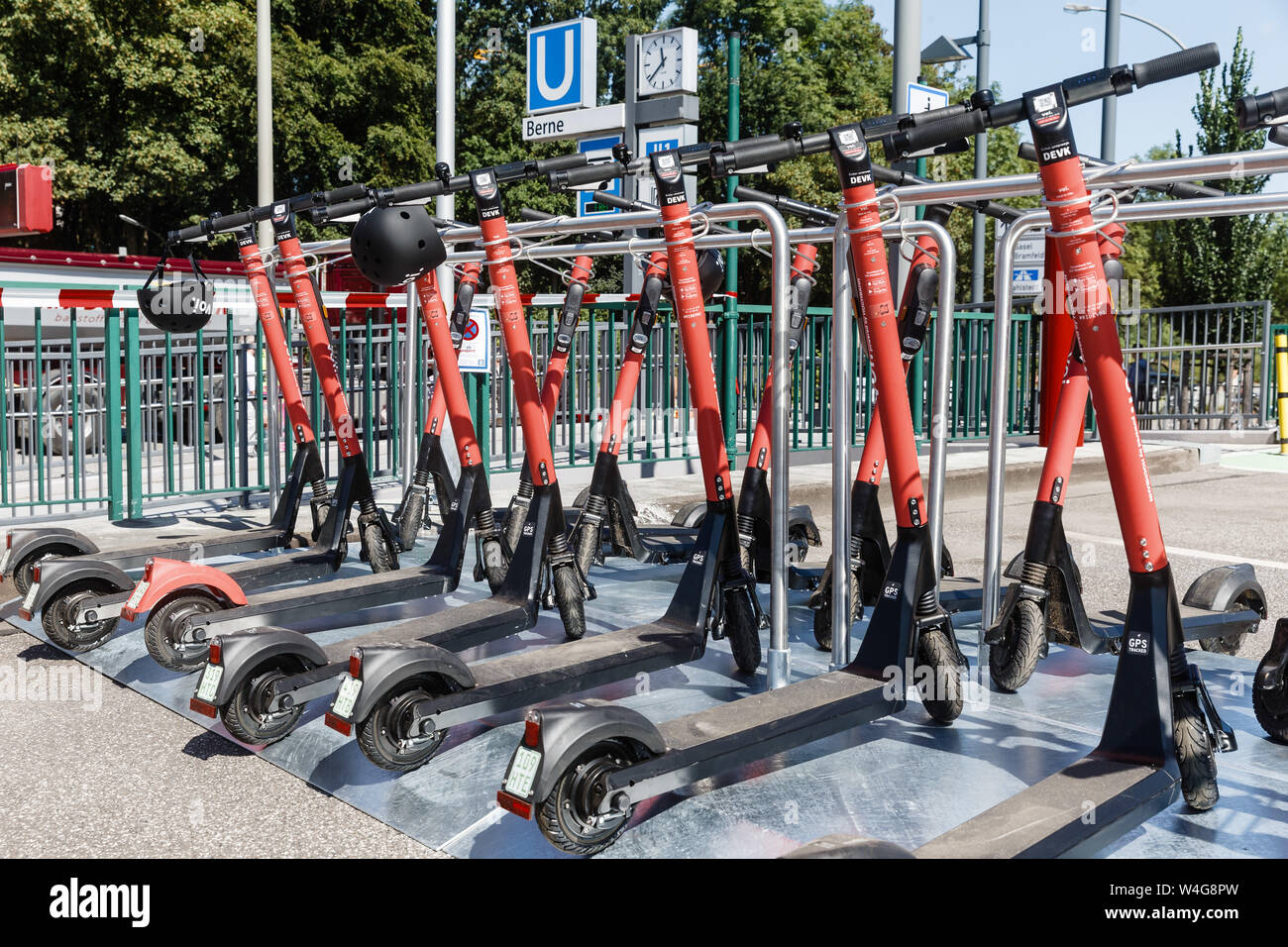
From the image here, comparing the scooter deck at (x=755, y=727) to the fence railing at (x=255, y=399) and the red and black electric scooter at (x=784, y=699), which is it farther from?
the fence railing at (x=255, y=399)

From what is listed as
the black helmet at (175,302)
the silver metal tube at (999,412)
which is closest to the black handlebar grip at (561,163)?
the silver metal tube at (999,412)

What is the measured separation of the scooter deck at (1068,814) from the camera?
2.54 metres

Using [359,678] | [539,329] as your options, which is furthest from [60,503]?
[359,678]

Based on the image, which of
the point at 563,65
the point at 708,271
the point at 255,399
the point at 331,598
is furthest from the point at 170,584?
the point at 563,65

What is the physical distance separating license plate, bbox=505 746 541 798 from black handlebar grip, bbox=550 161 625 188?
250 cm

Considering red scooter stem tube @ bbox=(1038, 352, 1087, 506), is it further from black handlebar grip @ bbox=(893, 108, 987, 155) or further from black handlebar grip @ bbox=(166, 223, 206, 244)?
black handlebar grip @ bbox=(166, 223, 206, 244)

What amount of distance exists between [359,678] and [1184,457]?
1246cm

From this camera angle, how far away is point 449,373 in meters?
5.53

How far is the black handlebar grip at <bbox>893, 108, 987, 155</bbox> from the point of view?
337 centimetres

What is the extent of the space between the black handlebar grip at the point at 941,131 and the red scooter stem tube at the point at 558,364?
3.30 m

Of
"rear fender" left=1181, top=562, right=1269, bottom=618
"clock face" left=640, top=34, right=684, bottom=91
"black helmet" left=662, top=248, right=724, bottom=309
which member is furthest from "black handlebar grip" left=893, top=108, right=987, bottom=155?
"clock face" left=640, top=34, right=684, bottom=91

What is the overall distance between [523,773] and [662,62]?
874 cm

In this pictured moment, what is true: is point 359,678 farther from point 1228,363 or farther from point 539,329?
point 1228,363
